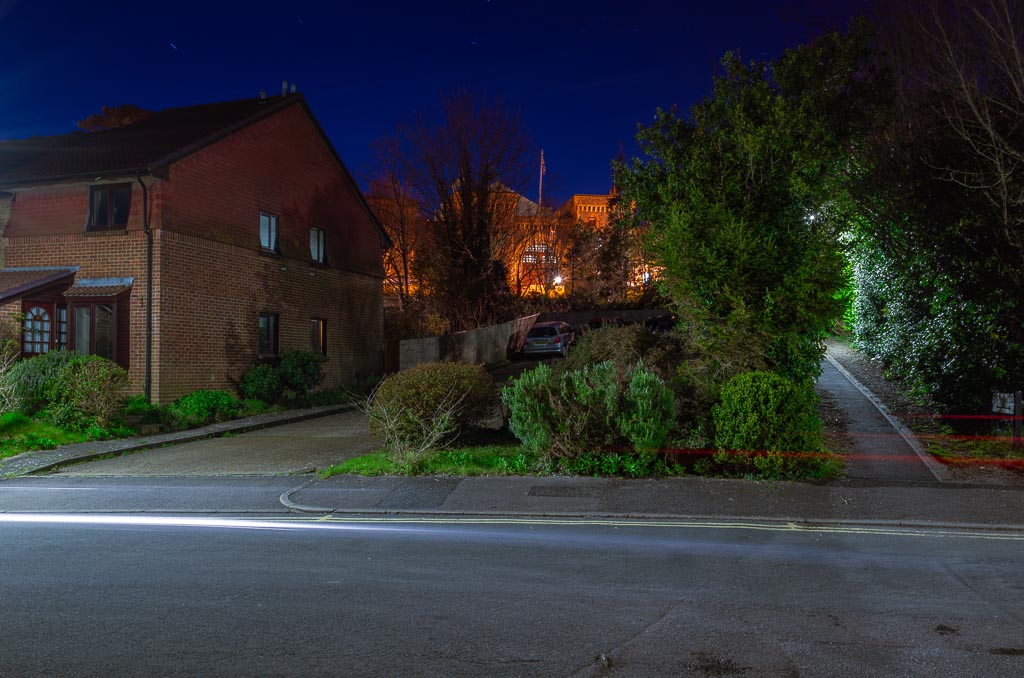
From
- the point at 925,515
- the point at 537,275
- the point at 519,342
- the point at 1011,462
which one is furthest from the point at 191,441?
the point at 537,275

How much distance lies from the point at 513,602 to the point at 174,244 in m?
15.7

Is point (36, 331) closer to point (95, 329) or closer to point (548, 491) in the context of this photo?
point (95, 329)

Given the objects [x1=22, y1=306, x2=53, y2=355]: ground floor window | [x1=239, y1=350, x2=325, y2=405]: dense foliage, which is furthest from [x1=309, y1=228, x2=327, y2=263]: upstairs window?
[x1=22, y1=306, x2=53, y2=355]: ground floor window

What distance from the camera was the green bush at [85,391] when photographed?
15.0 m

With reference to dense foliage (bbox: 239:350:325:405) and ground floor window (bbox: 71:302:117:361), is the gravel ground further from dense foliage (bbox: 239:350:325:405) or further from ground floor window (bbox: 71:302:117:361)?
ground floor window (bbox: 71:302:117:361)

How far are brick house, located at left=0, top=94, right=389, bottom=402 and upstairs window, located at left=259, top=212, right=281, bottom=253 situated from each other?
29 mm

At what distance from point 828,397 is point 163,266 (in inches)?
606

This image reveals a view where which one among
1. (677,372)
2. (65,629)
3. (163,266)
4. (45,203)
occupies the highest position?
(45,203)

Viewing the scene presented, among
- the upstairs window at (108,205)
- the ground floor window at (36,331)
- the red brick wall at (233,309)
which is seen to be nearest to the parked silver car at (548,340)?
the red brick wall at (233,309)

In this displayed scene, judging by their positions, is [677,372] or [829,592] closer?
[829,592]

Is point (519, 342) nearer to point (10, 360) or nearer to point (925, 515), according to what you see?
point (10, 360)

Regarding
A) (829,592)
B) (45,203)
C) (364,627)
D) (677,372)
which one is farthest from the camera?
(45,203)

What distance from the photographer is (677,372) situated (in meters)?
11.7

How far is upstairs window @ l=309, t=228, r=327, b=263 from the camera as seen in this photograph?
24.2 m
